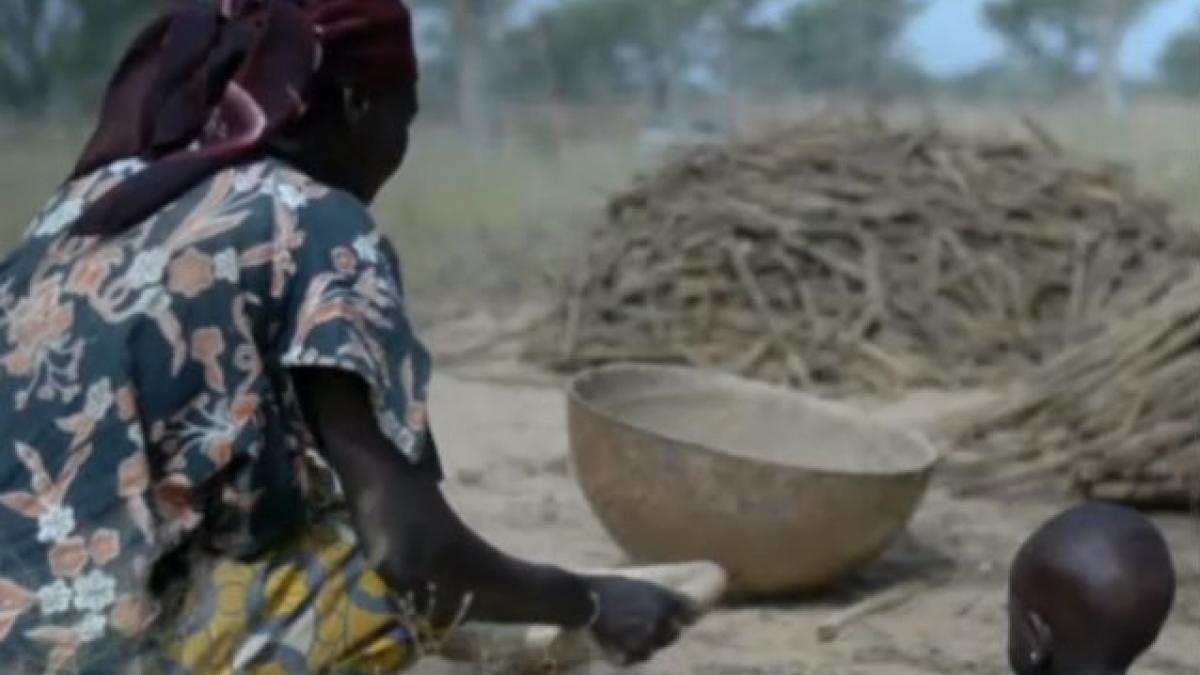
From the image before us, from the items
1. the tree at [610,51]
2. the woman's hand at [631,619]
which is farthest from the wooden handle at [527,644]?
the tree at [610,51]

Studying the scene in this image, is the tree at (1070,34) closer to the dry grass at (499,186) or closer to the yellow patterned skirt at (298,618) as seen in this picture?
the dry grass at (499,186)

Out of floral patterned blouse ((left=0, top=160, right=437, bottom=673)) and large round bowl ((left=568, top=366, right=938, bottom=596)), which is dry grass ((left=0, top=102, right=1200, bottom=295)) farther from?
floral patterned blouse ((left=0, top=160, right=437, bottom=673))

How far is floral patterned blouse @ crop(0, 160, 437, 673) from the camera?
3023 millimetres

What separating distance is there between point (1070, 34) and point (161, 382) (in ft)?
79.2

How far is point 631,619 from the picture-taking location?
344 cm

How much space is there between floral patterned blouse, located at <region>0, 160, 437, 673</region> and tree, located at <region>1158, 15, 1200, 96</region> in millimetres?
17541

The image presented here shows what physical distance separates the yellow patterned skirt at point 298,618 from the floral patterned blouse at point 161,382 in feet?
0.27

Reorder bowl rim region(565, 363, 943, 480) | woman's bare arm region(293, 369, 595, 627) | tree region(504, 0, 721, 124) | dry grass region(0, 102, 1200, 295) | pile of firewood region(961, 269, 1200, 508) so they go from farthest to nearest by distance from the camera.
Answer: tree region(504, 0, 721, 124)
dry grass region(0, 102, 1200, 295)
pile of firewood region(961, 269, 1200, 508)
bowl rim region(565, 363, 943, 480)
woman's bare arm region(293, 369, 595, 627)

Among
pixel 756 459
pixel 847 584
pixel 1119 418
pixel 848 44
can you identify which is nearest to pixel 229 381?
pixel 756 459

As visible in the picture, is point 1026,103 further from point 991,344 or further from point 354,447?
point 354,447

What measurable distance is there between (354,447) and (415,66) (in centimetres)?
57

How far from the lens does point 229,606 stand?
3176 millimetres

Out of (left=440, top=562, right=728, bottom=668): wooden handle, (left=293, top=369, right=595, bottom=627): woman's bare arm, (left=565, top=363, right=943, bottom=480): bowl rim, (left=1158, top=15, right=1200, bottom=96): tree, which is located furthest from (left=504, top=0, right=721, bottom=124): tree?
(left=293, top=369, right=595, bottom=627): woman's bare arm

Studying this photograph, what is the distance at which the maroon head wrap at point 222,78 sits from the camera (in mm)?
3100
